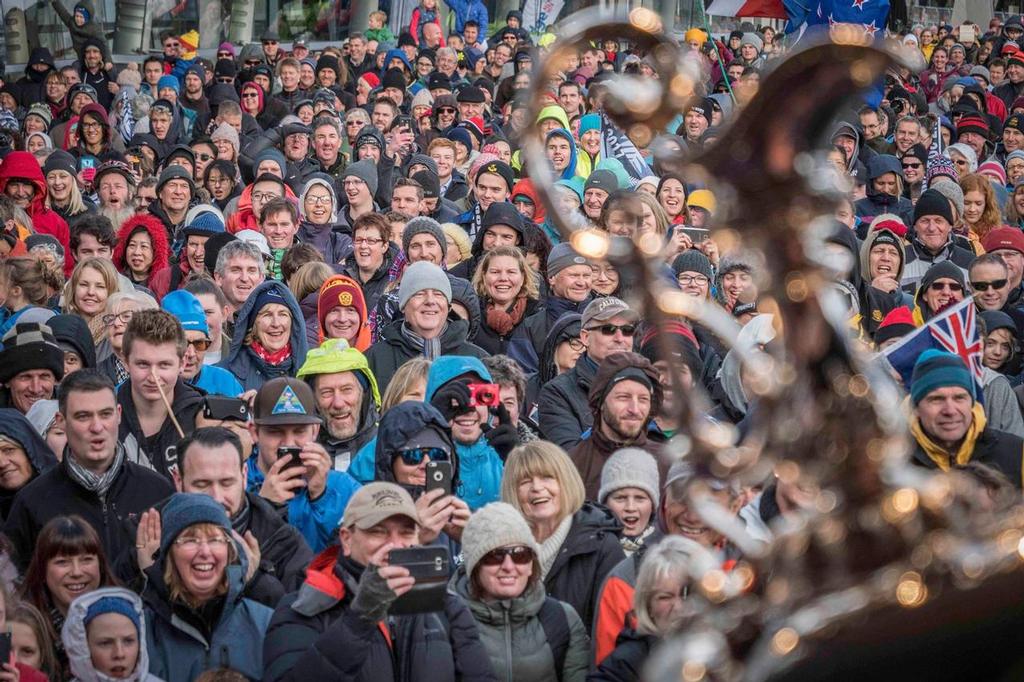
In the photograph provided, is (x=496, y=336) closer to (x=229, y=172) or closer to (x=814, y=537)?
(x=229, y=172)

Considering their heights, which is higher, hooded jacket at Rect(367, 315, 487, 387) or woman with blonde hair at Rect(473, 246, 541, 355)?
woman with blonde hair at Rect(473, 246, 541, 355)

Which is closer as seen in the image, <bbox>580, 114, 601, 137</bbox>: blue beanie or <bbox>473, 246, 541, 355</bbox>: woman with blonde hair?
<bbox>473, 246, 541, 355</bbox>: woman with blonde hair

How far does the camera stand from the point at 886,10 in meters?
13.2

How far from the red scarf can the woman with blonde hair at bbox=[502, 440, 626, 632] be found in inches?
97.1

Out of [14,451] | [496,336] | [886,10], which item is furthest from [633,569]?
[886,10]

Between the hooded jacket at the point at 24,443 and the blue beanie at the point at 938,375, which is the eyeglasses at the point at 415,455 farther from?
the blue beanie at the point at 938,375

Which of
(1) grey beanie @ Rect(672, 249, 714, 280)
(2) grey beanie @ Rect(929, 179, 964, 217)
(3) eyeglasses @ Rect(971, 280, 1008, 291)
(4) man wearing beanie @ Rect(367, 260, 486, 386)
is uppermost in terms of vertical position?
(2) grey beanie @ Rect(929, 179, 964, 217)

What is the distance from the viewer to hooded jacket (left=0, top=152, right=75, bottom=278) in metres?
11.3

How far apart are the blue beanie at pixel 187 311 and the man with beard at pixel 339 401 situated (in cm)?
103

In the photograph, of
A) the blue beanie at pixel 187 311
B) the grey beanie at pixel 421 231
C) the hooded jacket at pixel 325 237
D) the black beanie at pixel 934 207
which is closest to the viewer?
the blue beanie at pixel 187 311

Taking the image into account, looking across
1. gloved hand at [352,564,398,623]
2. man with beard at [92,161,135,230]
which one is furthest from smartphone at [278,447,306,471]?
man with beard at [92,161,135,230]

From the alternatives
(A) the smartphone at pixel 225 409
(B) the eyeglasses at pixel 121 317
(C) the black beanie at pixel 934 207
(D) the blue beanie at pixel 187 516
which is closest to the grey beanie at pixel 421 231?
(B) the eyeglasses at pixel 121 317

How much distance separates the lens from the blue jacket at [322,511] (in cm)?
546

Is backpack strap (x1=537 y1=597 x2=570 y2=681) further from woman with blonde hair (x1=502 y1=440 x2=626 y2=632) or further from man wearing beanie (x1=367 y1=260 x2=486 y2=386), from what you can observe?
man wearing beanie (x1=367 y1=260 x2=486 y2=386)
